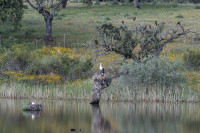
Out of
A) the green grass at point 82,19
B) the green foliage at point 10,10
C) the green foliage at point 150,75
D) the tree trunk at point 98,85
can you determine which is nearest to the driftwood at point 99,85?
the tree trunk at point 98,85

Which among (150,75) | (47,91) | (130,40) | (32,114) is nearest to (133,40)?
(130,40)

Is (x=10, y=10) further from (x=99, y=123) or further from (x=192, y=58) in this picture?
(x=99, y=123)

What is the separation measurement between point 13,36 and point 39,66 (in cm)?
1754

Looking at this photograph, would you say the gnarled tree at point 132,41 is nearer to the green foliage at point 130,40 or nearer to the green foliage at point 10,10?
the green foliage at point 130,40

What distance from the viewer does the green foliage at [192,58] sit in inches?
1363

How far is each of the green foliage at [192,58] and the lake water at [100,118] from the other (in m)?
10.4

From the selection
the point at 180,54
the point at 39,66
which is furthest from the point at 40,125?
the point at 180,54

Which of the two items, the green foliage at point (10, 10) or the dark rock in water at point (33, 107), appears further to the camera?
the green foliage at point (10, 10)

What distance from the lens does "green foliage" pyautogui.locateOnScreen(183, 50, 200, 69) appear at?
34.6 metres

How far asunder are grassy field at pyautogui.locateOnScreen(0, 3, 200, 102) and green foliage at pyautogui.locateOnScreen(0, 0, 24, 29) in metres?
2.14

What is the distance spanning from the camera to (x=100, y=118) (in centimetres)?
2133

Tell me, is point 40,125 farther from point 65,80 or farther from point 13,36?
point 13,36

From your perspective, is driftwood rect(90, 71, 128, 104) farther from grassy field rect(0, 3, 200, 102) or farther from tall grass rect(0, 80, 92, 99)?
tall grass rect(0, 80, 92, 99)

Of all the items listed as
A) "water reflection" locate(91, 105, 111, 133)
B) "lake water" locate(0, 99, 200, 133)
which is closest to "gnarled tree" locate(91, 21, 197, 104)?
"lake water" locate(0, 99, 200, 133)
